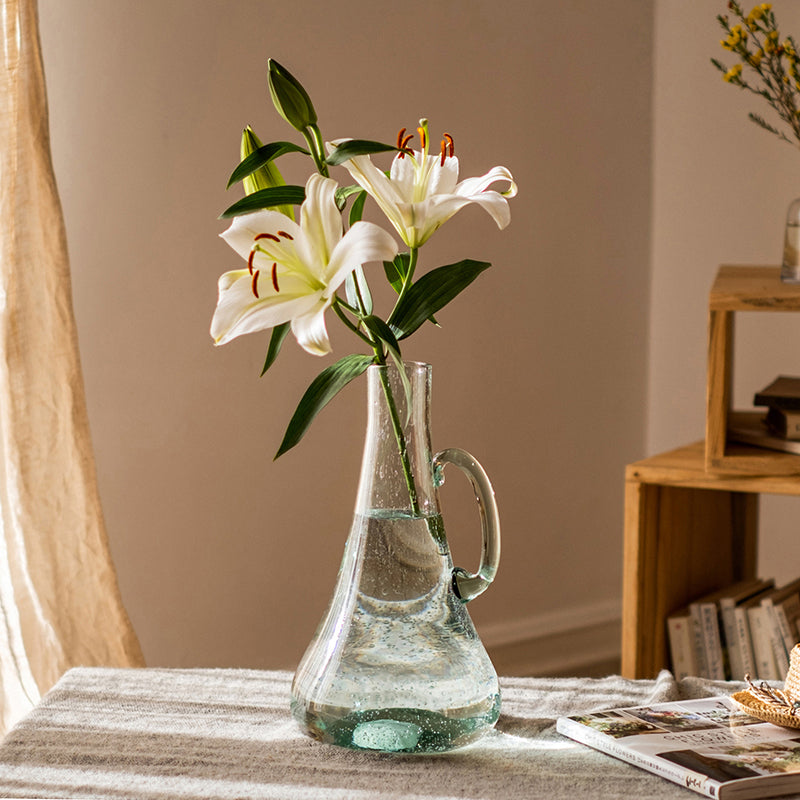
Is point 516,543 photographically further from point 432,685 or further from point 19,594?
point 432,685

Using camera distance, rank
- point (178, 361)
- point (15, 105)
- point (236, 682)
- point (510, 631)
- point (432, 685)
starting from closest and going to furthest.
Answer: point (432, 685) → point (236, 682) → point (15, 105) → point (178, 361) → point (510, 631)

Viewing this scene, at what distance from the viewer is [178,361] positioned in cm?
183

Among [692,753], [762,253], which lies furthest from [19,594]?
[762,253]

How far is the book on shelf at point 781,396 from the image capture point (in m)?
1.64

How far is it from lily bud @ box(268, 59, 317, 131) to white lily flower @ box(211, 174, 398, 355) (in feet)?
0.19

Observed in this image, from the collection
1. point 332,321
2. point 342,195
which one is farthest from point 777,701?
point 332,321

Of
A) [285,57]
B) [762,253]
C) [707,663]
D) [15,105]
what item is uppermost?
[285,57]

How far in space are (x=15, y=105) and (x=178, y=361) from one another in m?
0.54

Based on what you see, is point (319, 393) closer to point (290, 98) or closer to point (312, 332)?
point (312, 332)

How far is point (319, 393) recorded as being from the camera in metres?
0.72

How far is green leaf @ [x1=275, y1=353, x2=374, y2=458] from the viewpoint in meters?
0.71

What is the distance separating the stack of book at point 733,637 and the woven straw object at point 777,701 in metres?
0.87

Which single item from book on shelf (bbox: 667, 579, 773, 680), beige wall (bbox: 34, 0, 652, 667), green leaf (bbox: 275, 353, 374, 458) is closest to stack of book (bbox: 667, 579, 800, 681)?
book on shelf (bbox: 667, 579, 773, 680)

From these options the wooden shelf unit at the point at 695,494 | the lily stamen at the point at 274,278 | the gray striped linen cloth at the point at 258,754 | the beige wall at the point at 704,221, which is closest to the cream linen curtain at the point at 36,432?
the gray striped linen cloth at the point at 258,754
